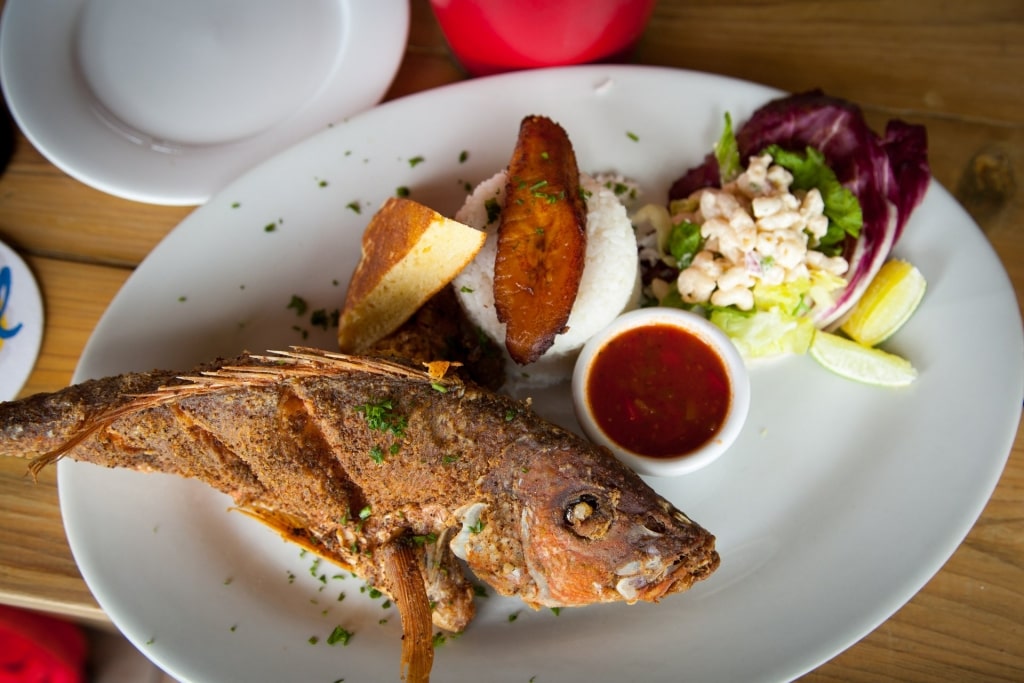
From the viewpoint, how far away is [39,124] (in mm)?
2354

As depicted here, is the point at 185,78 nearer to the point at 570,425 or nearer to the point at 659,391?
the point at 570,425

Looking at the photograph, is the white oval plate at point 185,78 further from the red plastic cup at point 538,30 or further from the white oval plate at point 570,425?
the red plastic cup at point 538,30

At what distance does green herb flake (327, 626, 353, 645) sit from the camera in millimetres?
2029

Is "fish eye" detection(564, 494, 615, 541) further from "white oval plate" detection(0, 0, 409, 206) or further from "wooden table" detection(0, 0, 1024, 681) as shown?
"white oval plate" detection(0, 0, 409, 206)

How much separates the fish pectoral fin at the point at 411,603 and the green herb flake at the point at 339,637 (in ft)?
0.70

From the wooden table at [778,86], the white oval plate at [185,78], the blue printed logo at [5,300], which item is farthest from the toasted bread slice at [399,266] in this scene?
the blue printed logo at [5,300]

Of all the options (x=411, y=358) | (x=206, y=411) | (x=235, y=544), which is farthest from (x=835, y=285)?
(x=235, y=544)

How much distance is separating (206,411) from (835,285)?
1.66m

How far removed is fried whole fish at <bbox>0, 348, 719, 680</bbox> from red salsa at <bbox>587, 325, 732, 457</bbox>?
0.27m

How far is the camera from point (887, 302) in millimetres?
2119

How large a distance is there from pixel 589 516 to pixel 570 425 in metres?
0.65

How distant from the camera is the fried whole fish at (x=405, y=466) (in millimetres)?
1611

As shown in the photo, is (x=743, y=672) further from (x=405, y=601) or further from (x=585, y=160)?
(x=585, y=160)

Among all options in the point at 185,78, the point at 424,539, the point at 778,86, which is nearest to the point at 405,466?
the point at 424,539
